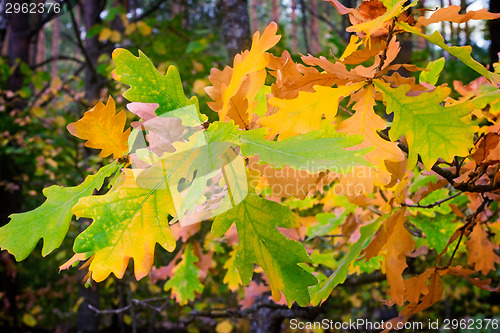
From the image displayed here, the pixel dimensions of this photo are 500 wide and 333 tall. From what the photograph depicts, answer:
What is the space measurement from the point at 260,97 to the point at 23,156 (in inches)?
190

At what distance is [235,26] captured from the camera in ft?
9.27

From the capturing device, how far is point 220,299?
16.7 ft

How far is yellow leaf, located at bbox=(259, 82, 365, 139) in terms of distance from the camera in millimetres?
754

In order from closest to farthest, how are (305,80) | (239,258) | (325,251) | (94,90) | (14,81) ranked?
(239,258) → (305,80) → (325,251) → (94,90) → (14,81)

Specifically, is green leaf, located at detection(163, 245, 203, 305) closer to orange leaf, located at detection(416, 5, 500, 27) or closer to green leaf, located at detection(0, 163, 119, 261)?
green leaf, located at detection(0, 163, 119, 261)

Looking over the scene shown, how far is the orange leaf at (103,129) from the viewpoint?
0.82m

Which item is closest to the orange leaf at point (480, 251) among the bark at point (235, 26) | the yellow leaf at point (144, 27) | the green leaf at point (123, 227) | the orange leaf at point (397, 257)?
the orange leaf at point (397, 257)

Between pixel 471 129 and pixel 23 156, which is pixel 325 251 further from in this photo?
pixel 23 156

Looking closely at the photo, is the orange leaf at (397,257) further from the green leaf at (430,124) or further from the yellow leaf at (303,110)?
the yellow leaf at (303,110)

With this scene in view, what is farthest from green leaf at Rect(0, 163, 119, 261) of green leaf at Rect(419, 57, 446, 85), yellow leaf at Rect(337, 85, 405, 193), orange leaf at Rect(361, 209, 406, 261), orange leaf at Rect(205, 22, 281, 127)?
green leaf at Rect(419, 57, 446, 85)

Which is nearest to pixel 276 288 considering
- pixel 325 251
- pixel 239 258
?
pixel 239 258

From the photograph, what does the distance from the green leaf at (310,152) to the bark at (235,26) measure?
2.30 meters

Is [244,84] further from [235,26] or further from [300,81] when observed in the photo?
[235,26]

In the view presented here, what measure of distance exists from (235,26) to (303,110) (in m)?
2.27
